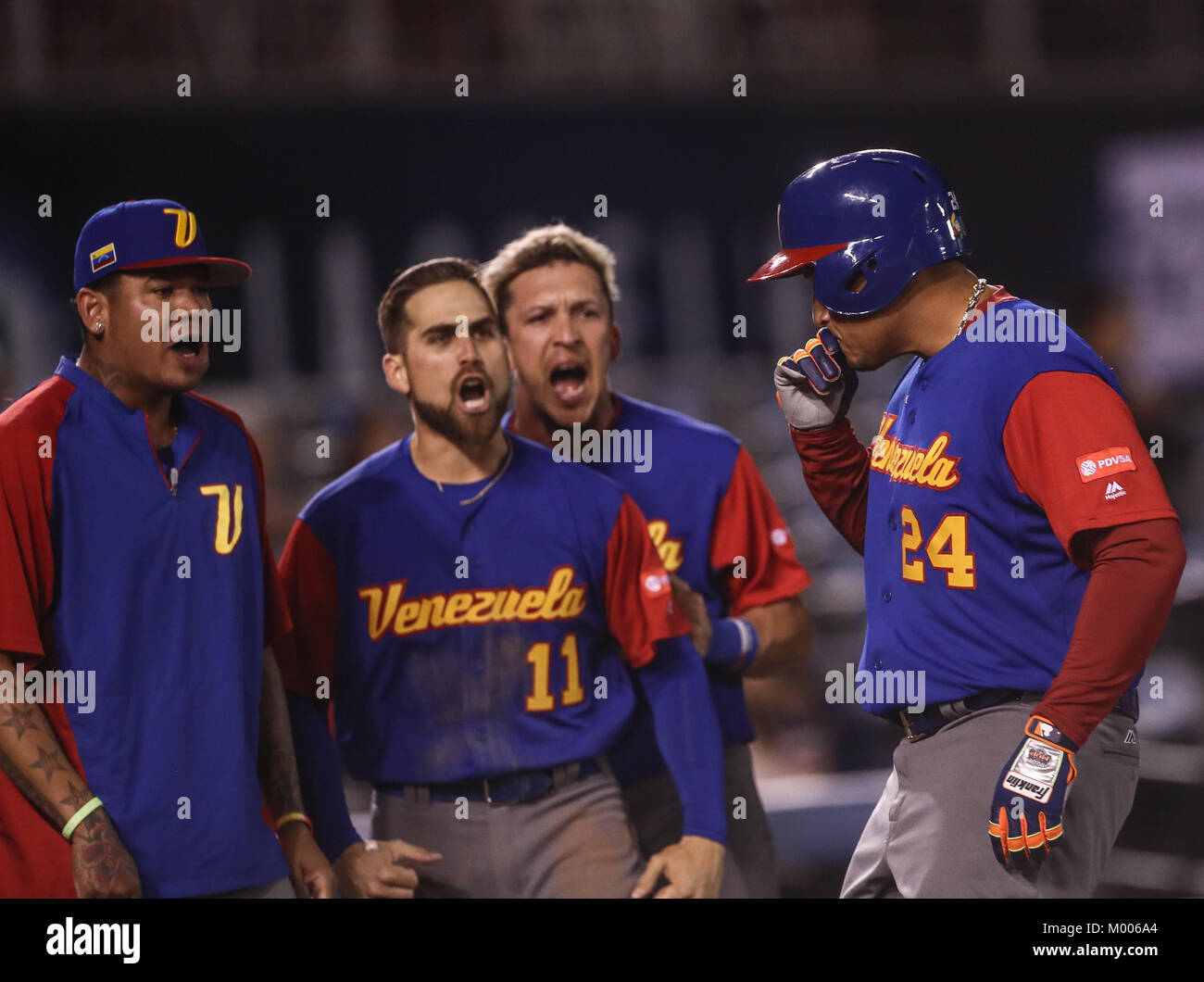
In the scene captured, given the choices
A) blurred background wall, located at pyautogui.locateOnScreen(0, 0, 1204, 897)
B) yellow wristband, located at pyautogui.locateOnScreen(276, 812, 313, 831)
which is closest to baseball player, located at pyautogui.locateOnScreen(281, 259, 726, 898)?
yellow wristband, located at pyautogui.locateOnScreen(276, 812, 313, 831)

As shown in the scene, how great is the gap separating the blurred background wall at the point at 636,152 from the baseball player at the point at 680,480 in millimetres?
2353

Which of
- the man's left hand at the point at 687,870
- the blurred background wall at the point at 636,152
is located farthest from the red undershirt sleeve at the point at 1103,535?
the blurred background wall at the point at 636,152

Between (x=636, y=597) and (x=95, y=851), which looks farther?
(x=636, y=597)

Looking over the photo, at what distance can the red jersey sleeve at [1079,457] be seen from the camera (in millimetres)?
2516

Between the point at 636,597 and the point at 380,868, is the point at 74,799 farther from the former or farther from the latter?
the point at 636,597

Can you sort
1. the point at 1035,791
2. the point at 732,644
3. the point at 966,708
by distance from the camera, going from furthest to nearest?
1. the point at 732,644
2. the point at 966,708
3. the point at 1035,791

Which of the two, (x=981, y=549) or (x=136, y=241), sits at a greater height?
(x=136, y=241)

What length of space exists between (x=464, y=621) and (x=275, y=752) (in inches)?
19.0

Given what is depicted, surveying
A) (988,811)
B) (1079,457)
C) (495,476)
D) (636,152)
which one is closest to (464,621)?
(495,476)

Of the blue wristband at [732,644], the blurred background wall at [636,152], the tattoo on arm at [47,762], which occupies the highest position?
the blurred background wall at [636,152]

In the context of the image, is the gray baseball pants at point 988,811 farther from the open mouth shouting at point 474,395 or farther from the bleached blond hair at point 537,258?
the bleached blond hair at point 537,258

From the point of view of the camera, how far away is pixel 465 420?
10.6 feet

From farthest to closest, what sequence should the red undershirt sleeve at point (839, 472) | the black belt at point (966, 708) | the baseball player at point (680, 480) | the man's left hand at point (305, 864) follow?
the baseball player at point (680, 480), the red undershirt sleeve at point (839, 472), the man's left hand at point (305, 864), the black belt at point (966, 708)

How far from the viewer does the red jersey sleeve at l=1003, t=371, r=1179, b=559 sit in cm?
252
